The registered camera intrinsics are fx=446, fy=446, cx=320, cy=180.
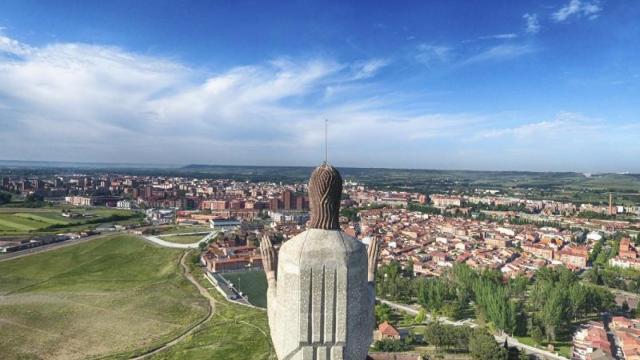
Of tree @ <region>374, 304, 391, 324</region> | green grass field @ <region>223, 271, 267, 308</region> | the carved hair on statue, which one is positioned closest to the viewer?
the carved hair on statue

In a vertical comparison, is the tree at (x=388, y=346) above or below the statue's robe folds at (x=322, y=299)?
below

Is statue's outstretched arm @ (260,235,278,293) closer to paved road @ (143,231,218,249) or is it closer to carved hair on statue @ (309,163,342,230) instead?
carved hair on statue @ (309,163,342,230)

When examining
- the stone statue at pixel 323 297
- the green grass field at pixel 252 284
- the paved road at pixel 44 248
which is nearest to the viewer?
the stone statue at pixel 323 297

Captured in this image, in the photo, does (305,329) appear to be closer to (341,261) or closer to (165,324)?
(341,261)

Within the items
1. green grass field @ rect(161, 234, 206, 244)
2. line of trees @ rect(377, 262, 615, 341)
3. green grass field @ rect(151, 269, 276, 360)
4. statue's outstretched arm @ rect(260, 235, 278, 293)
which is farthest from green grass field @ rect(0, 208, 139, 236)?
statue's outstretched arm @ rect(260, 235, 278, 293)

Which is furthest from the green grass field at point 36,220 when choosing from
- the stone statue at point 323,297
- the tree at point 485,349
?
the stone statue at point 323,297

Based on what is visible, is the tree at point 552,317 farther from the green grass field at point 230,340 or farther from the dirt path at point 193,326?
the dirt path at point 193,326

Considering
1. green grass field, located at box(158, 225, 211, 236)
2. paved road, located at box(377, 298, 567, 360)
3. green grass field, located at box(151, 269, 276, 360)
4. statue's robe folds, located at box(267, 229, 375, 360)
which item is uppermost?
statue's robe folds, located at box(267, 229, 375, 360)
